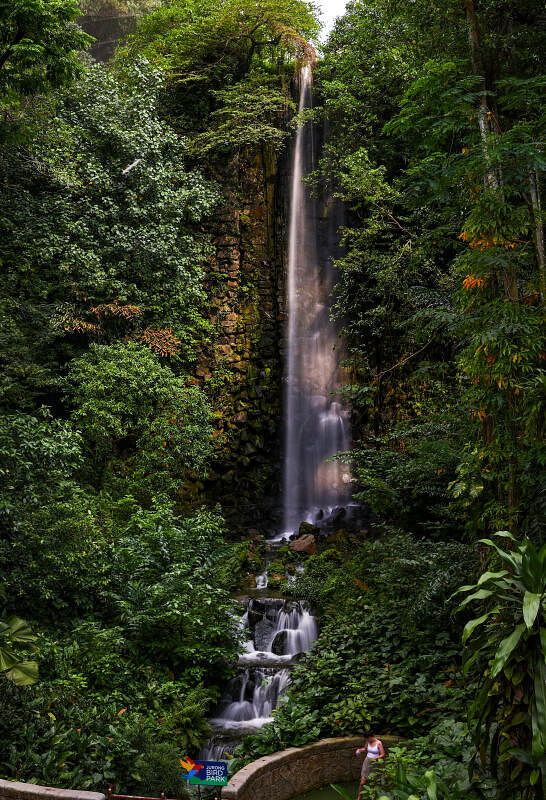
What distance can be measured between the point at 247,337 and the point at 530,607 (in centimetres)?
1230

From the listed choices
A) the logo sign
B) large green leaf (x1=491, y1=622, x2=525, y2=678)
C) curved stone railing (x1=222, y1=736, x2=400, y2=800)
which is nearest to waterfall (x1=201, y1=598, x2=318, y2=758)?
curved stone railing (x1=222, y1=736, x2=400, y2=800)

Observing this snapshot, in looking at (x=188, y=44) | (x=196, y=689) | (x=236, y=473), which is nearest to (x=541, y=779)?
(x=196, y=689)

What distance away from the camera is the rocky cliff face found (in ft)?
47.4

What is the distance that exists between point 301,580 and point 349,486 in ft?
16.7

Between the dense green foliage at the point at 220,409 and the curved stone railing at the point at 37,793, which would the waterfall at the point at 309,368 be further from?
the curved stone railing at the point at 37,793

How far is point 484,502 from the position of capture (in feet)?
21.9

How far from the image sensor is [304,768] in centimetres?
634

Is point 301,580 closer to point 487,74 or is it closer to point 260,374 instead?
point 260,374

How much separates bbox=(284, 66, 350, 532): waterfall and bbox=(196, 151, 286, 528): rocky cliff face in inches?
13.5

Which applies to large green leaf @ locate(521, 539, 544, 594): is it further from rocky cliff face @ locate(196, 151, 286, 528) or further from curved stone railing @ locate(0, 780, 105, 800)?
rocky cliff face @ locate(196, 151, 286, 528)

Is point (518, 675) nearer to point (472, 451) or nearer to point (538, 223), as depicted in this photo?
point (472, 451)

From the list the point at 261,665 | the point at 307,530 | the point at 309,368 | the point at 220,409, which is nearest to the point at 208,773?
the point at 261,665

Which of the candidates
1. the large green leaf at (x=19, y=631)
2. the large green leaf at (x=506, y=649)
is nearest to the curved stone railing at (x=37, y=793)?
the large green leaf at (x=19, y=631)

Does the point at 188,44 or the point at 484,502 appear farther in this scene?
the point at 188,44
